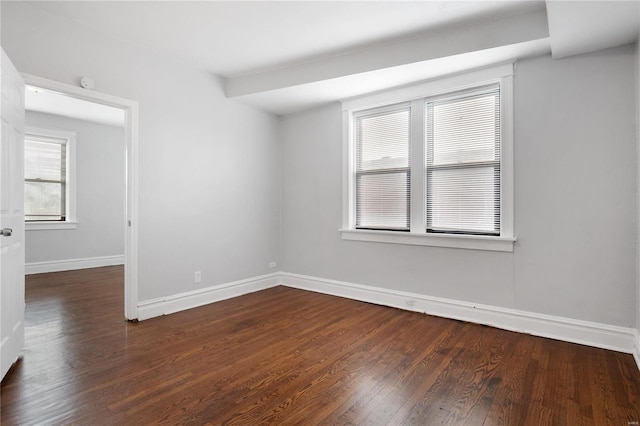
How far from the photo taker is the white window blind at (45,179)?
230 inches

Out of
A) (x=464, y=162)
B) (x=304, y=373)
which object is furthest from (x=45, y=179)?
(x=464, y=162)

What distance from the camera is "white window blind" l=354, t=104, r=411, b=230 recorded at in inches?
156

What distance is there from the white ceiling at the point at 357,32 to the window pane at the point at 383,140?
419mm

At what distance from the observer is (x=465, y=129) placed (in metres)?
3.52

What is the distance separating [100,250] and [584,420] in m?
7.42

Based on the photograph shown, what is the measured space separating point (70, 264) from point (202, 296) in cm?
381

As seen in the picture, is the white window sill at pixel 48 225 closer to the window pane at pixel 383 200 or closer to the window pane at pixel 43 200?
the window pane at pixel 43 200

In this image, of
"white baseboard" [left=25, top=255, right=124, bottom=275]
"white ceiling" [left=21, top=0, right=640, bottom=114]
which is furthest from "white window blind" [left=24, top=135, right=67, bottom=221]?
"white ceiling" [left=21, top=0, right=640, bottom=114]

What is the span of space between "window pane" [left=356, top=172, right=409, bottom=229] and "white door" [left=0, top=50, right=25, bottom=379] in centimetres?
330

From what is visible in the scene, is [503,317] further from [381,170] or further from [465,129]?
[381,170]

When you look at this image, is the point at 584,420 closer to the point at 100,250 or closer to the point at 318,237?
the point at 318,237

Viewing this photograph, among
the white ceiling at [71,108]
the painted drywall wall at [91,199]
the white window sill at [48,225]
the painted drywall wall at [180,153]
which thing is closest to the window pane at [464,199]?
the painted drywall wall at [180,153]

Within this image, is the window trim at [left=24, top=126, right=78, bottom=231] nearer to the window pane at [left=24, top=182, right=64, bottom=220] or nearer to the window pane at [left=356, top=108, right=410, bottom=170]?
the window pane at [left=24, top=182, right=64, bottom=220]

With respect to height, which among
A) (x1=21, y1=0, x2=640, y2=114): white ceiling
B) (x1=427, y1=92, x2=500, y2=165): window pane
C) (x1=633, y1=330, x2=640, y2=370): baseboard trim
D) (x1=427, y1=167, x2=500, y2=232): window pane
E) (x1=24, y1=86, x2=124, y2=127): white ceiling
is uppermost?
(x1=24, y1=86, x2=124, y2=127): white ceiling
